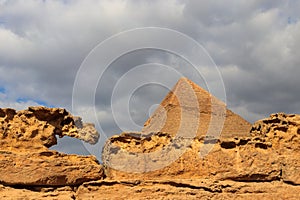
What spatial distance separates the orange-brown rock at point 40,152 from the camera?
21.4 ft

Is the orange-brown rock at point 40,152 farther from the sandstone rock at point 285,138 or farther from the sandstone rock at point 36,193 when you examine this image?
the sandstone rock at point 285,138

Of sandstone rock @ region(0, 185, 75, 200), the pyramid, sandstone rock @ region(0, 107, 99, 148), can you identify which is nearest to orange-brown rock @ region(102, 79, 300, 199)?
sandstone rock @ region(0, 185, 75, 200)

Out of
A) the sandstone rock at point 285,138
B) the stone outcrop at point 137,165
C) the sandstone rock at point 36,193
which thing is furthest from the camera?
the sandstone rock at point 285,138

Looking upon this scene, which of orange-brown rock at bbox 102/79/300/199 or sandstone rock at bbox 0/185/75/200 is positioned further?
orange-brown rock at bbox 102/79/300/199

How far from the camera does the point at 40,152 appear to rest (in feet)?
22.0

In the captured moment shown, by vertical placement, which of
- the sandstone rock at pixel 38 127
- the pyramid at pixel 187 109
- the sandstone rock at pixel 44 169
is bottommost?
the sandstone rock at pixel 44 169

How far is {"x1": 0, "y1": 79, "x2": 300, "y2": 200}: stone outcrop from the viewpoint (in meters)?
6.59

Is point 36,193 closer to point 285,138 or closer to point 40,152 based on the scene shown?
point 40,152

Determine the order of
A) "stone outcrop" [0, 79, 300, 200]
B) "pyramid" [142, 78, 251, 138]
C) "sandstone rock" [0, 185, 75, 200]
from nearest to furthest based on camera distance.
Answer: "sandstone rock" [0, 185, 75, 200] → "stone outcrop" [0, 79, 300, 200] → "pyramid" [142, 78, 251, 138]

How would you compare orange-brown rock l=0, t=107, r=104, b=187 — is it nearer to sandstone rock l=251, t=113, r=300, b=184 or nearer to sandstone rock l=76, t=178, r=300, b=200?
sandstone rock l=76, t=178, r=300, b=200

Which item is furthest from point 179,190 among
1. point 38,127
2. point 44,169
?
point 38,127

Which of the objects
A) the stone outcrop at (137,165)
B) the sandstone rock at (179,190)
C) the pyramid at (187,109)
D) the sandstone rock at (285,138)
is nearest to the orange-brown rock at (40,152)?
the stone outcrop at (137,165)

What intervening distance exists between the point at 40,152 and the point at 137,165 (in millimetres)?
1606

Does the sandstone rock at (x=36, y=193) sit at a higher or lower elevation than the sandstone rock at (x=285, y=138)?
lower
